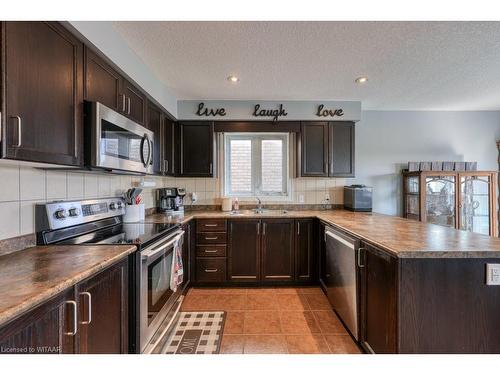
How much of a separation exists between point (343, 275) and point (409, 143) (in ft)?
8.83

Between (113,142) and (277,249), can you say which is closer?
(113,142)

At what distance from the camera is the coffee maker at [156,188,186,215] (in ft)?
10.5

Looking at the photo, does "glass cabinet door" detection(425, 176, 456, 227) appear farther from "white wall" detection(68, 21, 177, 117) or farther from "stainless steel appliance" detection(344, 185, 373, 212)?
"white wall" detection(68, 21, 177, 117)

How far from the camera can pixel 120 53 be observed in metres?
1.81

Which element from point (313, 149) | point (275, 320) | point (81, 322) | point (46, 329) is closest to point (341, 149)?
point (313, 149)

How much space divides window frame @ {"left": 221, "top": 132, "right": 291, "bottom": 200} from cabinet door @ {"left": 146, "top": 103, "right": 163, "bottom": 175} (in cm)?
102

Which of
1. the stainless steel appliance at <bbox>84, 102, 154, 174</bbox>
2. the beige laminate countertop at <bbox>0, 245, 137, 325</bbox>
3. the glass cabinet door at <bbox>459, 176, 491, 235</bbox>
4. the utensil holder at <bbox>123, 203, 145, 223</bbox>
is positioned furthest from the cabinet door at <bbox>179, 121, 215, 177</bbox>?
the glass cabinet door at <bbox>459, 176, 491, 235</bbox>

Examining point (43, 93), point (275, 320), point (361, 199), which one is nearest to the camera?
point (43, 93)

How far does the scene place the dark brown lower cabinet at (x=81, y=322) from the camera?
777mm

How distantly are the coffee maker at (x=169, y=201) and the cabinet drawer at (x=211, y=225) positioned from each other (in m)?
0.39

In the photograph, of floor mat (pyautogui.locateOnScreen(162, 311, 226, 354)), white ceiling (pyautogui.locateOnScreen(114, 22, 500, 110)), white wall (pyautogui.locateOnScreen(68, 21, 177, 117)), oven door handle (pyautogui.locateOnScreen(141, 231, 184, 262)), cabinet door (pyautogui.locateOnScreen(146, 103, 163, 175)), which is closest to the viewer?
white wall (pyautogui.locateOnScreen(68, 21, 177, 117))

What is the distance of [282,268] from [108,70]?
8.51 feet

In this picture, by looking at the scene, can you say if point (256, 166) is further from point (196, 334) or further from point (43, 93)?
point (43, 93)

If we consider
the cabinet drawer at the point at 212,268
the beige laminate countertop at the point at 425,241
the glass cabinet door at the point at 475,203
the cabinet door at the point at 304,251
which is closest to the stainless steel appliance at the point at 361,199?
the cabinet door at the point at 304,251
